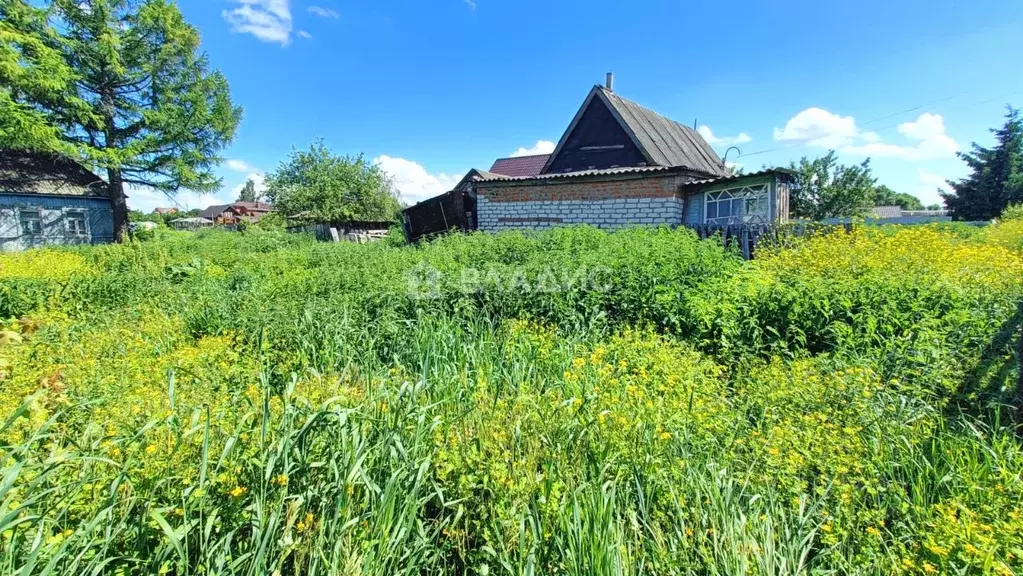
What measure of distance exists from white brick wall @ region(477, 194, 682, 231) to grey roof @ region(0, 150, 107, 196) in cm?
1952

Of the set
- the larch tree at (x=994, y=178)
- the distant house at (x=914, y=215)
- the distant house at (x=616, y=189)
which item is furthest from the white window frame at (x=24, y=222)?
the larch tree at (x=994, y=178)

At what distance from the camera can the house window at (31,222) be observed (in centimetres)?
1806

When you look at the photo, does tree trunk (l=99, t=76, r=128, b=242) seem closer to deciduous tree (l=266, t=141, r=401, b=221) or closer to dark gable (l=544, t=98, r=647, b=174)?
deciduous tree (l=266, t=141, r=401, b=221)

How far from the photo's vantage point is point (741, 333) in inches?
149

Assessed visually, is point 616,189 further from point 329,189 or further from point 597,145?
point 329,189

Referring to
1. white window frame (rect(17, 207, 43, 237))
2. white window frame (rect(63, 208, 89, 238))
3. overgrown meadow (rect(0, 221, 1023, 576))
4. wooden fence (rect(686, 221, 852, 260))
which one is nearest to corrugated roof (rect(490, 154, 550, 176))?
wooden fence (rect(686, 221, 852, 260))

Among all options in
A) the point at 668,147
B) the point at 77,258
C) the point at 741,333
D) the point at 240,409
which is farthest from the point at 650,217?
the point at 77,258

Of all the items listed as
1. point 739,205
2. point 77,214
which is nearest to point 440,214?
point 739,205

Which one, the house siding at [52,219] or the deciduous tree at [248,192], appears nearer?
the house siding at [52,219]

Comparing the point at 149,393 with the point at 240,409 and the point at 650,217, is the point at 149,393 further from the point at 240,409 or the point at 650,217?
the point at 650,217

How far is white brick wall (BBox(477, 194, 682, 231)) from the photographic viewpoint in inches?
397

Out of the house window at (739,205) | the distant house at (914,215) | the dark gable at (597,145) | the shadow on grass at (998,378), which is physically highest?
the dark gable at (597,145)

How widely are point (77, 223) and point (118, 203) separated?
103 inches

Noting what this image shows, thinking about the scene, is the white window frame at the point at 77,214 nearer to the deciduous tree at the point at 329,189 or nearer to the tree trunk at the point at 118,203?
the tree trunk at the point at 118,203
